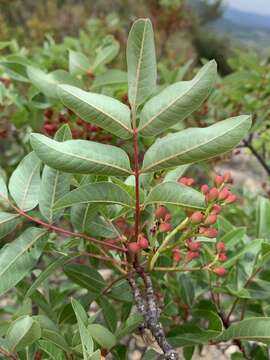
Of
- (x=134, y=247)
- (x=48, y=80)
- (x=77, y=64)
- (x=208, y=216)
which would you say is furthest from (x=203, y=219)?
(x=77, y=64)

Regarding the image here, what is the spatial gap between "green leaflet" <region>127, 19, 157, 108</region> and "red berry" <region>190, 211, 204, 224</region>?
0.18m

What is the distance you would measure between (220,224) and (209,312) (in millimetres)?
222

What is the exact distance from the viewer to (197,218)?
755 millimetres

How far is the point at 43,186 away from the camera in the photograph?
80 centimetres

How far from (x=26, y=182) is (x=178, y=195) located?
10.7 inches

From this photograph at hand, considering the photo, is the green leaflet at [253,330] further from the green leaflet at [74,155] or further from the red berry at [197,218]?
the green leaflet at [74,155]

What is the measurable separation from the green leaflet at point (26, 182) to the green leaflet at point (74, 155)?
19cm

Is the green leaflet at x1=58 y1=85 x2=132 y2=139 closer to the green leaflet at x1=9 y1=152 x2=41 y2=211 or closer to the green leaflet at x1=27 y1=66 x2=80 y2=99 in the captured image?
the green leaflet at x1=9 y1=152 x2=41 y2=211

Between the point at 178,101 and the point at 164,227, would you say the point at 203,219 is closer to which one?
the point at 164,227

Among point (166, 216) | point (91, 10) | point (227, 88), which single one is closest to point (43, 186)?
point (166, 216)

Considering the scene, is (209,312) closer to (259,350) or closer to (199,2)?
(259,350)

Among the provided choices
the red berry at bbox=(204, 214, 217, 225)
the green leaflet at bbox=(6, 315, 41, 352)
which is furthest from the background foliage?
the red berry at bbox=(204, 214, 217, 225)

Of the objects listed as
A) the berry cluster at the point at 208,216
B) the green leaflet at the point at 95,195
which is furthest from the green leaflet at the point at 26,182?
the berry cluster at the point at 208,216

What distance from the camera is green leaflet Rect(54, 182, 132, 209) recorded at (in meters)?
0.71
